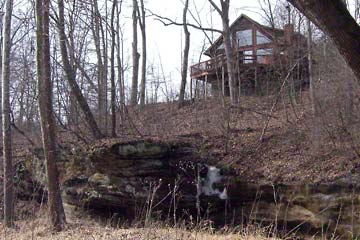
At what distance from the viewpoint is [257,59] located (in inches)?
1010

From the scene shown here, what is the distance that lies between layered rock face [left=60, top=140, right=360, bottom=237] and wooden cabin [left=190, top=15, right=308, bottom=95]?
548cm

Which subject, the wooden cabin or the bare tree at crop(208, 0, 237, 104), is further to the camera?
the bare tree at crop(208, 0, 237, 104)

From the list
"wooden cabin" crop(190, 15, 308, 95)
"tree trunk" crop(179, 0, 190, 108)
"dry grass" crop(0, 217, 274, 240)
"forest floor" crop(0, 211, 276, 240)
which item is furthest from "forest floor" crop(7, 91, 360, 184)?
"tree trunk" crop(179, 0, 190, 108)

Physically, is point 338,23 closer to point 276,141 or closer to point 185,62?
point 276,141

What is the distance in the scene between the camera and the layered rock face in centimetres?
1127

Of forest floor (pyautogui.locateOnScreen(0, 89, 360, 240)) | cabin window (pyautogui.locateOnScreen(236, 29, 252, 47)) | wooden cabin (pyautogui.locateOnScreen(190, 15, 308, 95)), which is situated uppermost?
cabin window (pyautogui.locateOnScreen(236, 29, 252, 47))

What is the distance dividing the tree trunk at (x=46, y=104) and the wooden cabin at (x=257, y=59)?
887cm

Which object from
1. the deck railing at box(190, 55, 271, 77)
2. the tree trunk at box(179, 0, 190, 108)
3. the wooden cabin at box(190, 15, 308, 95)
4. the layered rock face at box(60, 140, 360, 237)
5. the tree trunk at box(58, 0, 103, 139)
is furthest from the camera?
the deck railing at box(190, 55, 271, 77)

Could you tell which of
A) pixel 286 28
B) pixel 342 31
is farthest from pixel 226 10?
pixel 342 31

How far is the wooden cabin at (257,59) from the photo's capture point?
18.2 metres

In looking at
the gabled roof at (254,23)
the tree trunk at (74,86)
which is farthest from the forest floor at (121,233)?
the gabled roof at (254,23)

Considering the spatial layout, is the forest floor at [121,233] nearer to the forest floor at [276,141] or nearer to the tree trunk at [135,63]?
the forest floor at [276,141]

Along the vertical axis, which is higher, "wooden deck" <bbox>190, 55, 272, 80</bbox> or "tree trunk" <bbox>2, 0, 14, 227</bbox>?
"wooden deck" <bbox>190, 55, 272, 80</bbox>

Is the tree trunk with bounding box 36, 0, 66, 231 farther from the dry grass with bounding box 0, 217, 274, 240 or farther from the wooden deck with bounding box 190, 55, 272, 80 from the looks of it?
the wooden deck with bounding box 190, 55, 272, 80
